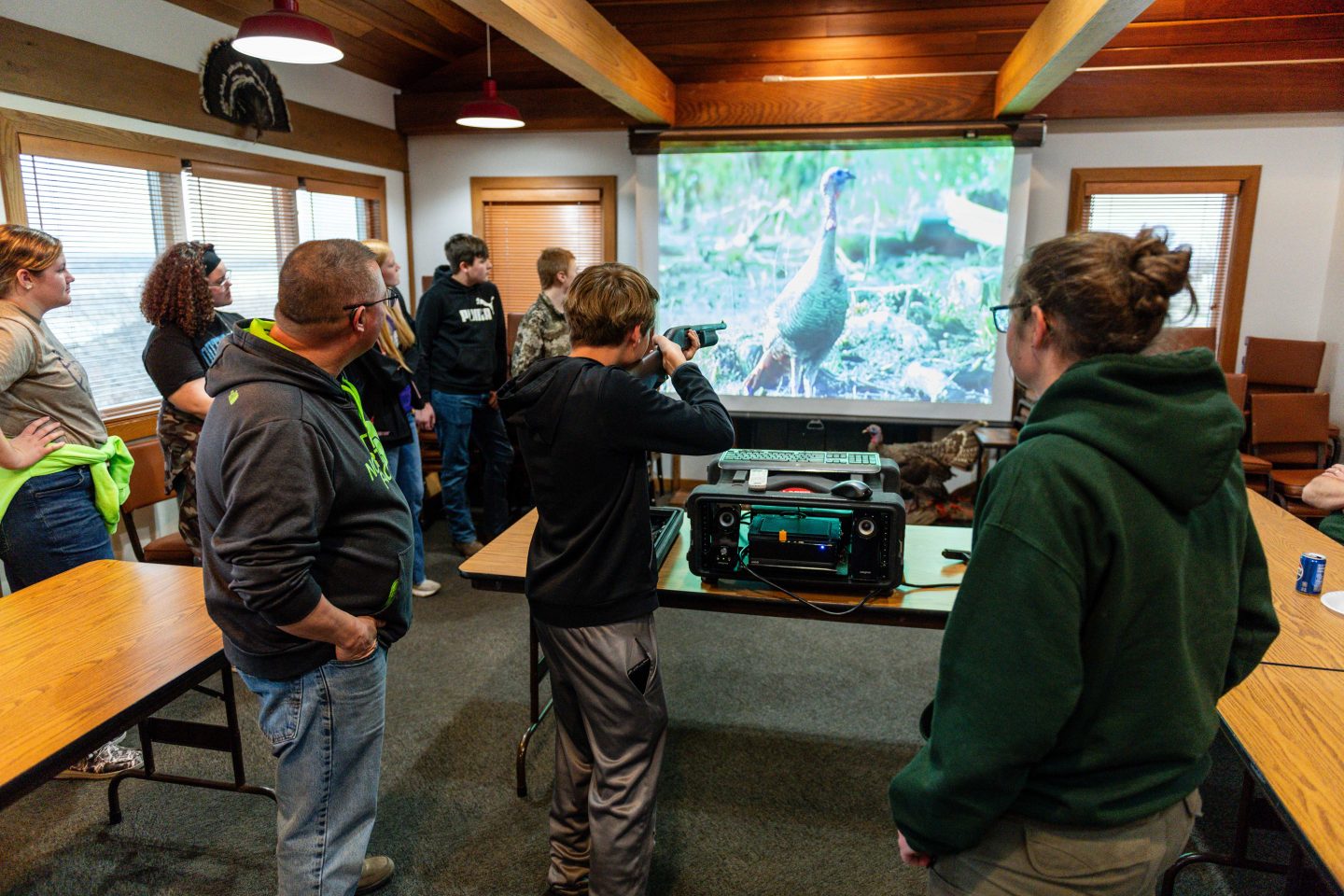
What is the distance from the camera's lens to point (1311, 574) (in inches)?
75.0

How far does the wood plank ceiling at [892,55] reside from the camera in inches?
169

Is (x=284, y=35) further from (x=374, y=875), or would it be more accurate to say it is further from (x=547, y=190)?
(x=547, y=190)

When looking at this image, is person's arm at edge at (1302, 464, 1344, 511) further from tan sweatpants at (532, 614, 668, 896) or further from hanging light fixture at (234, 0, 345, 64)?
hanging light fixture at (234, 0, 345, 64)

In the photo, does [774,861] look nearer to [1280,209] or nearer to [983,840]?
[983,840]

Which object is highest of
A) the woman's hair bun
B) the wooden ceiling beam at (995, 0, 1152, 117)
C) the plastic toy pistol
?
the wooden ceiling beam at (995, 0, 1152, 117)

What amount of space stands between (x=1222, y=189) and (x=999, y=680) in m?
4.83

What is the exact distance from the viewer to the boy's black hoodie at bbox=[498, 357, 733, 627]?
154 centimetres

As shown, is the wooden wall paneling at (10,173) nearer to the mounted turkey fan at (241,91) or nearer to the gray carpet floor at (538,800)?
the mounted turkey fan at (241,91)

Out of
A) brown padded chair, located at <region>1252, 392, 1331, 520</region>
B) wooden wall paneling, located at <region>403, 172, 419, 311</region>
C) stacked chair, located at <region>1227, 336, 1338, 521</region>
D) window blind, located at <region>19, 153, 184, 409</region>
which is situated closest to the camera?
window blind, located at <region>19, 153, 184, 409</region>

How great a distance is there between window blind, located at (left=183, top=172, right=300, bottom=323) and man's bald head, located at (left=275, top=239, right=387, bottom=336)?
263cm

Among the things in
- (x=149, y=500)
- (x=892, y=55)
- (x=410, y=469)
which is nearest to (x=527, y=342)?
(x=410, y=469)

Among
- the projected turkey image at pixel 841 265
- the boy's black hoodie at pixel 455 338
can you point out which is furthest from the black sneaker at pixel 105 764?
the projected turkey image at pixel 841 265

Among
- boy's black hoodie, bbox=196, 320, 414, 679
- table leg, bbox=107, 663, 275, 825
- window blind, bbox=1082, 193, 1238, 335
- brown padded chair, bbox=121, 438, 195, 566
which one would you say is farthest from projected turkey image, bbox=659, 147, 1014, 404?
boy's black hoodie, bbox=196, 320, 414, 679

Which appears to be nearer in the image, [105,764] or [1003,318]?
[1003,318]
